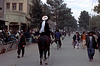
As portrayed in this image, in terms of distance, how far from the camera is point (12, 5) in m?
51.2

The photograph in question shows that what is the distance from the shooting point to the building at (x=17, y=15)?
142 ft

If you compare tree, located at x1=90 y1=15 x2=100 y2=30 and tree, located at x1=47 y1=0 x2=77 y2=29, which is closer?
tree, located at x1=90 y1=15 x2=100 y2=30

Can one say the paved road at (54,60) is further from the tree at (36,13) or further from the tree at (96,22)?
the tree at (96,22)

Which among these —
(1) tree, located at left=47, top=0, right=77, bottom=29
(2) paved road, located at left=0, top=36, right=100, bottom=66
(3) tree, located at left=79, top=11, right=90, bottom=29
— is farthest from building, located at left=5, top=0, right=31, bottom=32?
(3) tree, located at left=79, top=11, right=90, bottom=29

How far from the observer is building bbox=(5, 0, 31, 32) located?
4322 centimetres

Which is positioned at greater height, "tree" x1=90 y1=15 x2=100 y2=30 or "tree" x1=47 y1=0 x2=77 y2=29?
"tree" x1=47 y1=0 x2=77 y2=29

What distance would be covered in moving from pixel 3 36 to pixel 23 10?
89.8ft

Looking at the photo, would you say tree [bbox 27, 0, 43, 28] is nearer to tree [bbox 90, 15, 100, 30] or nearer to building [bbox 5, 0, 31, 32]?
building [bbox 5, 0, 31, 32]

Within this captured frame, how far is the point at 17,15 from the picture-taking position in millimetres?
44688

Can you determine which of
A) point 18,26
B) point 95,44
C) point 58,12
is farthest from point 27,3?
point 95,44

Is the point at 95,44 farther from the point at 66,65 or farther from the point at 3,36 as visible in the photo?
the point at 3,36

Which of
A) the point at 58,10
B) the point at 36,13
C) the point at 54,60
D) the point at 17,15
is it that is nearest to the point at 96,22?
the point at 36,13

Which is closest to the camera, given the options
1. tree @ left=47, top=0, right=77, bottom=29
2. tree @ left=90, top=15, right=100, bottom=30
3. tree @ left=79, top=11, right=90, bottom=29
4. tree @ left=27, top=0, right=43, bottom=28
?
tree @ left=27, top=0, right=43, bottom=28

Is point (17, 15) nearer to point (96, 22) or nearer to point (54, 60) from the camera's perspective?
point (96, 22)
